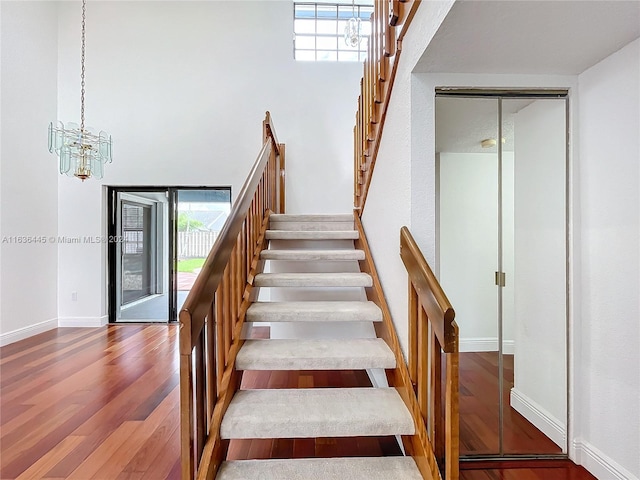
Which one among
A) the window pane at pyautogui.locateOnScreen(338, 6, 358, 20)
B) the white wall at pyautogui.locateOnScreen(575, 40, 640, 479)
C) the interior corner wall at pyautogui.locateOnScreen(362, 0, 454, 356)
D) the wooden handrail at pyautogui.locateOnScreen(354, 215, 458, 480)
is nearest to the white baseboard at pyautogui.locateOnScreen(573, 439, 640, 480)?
the white wall at pyautogui.locateOnScreen(575, 40, 640, 479)

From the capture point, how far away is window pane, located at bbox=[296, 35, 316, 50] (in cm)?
502

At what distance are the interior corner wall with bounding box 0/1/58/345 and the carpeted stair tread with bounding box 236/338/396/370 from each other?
3.79 metres

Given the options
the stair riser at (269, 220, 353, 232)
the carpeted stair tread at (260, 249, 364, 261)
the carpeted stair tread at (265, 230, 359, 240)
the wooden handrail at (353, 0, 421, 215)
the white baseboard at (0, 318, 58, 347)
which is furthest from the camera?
the white baseboard at (0, 318, 58, 347)

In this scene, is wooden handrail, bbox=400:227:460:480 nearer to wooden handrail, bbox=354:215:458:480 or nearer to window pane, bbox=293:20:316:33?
wooden handrail, bbox=354:215:458:480

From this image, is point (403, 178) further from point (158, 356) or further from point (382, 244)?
point (158, 356)

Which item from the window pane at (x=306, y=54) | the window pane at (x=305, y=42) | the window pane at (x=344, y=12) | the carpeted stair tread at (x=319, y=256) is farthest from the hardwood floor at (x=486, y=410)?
the window pane at (x=344, y=12)

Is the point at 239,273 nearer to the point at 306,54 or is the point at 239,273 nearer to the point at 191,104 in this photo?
the point at 191,104

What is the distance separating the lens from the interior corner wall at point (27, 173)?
3.87 m

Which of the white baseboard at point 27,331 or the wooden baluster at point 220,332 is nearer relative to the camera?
the wooden baluster at point 220,332

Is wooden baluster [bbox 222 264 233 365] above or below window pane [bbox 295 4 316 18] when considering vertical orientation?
below

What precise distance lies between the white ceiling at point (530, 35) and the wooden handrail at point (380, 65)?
294 millimetres

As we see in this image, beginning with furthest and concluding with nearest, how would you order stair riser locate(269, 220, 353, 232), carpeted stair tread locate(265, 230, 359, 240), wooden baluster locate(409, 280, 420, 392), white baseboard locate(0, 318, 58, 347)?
white baseboard locate(0, 318, 58, 347) < stair riser locate(269, 220, 353, 232) < carpeted stair tread locate(265, 230, 359, 240) < wooden baluster locate(409, 280, 420, 392)

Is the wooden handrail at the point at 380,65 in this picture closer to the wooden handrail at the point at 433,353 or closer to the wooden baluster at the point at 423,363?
the wooden handrail at the point at 433,353

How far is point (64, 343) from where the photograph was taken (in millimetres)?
3906
